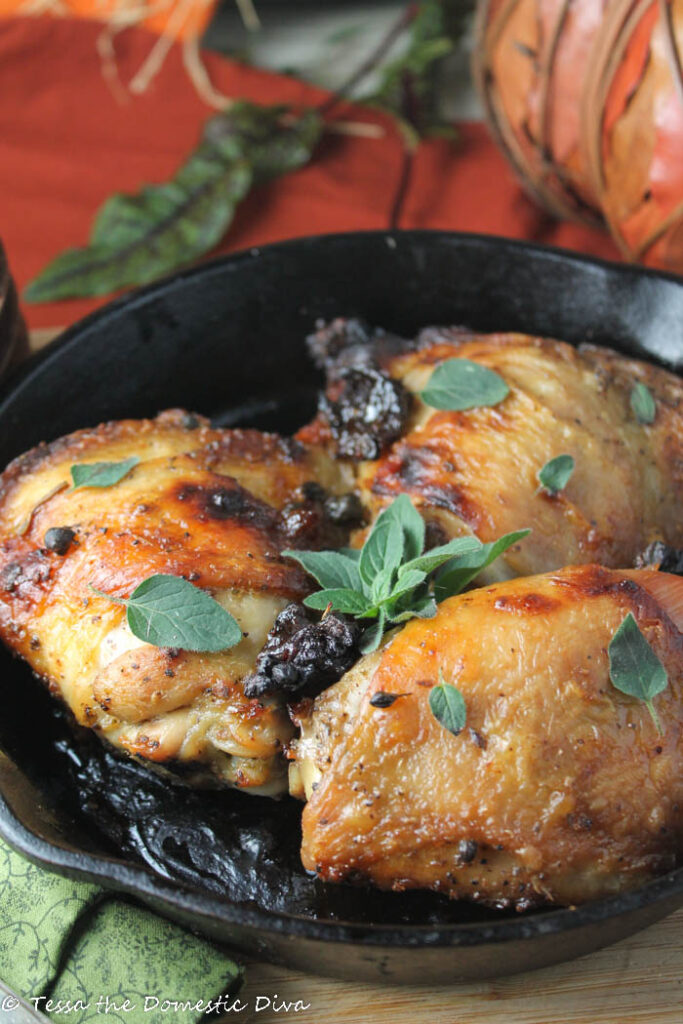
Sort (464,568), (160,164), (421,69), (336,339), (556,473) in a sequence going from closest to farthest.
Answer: (464,568) → (556,473) → (336,339) → (421,69) → (160,164)

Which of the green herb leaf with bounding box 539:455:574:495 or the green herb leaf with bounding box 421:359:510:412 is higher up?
the green herb leaf with bounding box 421:359:510:412

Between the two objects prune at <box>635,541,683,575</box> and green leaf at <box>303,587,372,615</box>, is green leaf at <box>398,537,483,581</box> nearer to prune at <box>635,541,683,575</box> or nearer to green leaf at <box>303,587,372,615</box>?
green leaf at <box>303,587,372,615</box>

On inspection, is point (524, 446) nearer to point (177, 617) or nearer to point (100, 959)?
point (177, 617)

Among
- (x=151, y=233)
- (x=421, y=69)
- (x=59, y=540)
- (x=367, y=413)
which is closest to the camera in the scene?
(x=59, y=540)

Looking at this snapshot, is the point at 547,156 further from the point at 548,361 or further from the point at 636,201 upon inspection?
the point at 548,361

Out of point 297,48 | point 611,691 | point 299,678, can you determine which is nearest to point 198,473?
point 299,678

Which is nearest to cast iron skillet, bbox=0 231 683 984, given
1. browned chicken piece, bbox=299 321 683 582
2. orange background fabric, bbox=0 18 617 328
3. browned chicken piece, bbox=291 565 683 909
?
browned chicken piece, bbox=291 565 683 909

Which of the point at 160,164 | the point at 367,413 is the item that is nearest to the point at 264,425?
the point at 367,413
